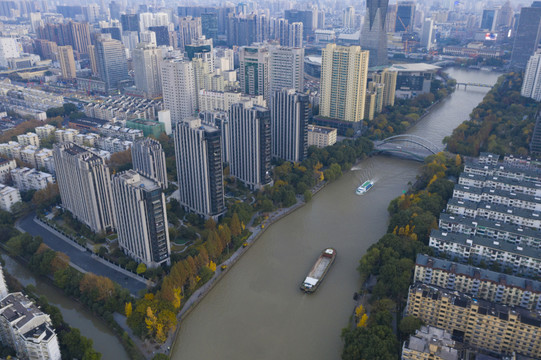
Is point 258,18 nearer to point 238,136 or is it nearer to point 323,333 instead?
point 238,136

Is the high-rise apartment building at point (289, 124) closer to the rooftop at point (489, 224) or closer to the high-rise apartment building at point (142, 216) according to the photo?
the rooftop at point (489, 224)

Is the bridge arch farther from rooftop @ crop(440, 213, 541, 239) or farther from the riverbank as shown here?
rooftop @ crop(440, 213, 541, 239)

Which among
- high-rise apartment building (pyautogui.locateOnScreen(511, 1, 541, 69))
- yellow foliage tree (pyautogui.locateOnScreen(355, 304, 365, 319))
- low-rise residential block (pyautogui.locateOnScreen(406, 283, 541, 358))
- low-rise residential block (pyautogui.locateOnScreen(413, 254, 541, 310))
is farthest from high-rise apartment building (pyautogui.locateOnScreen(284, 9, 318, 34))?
low-rise residential block (pyautogui.locateOnScreen(406, 283, 541, 358))

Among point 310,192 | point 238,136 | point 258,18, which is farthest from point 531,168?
point 258,18

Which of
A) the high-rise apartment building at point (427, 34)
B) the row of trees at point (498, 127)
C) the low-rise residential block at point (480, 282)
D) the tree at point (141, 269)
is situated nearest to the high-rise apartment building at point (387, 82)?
the row of trees at point (498, 127)

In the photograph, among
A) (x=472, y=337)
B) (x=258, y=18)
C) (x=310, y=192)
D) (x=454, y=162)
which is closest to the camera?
(x=472, y=337)

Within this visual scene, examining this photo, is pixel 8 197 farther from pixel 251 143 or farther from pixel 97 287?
pixel 251 143

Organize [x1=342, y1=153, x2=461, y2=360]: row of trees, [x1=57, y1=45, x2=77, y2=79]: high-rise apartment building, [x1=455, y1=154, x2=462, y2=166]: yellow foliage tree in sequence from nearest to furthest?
1. [x1=342, y1=153, x2=461, y2=360]: row of trees
2. [x1=455, y1=154, x2=462, y2=166]: yellow foliage tree
3. [x1=57, y1=45, x2=77, y2=79]: high-rise apartment building
